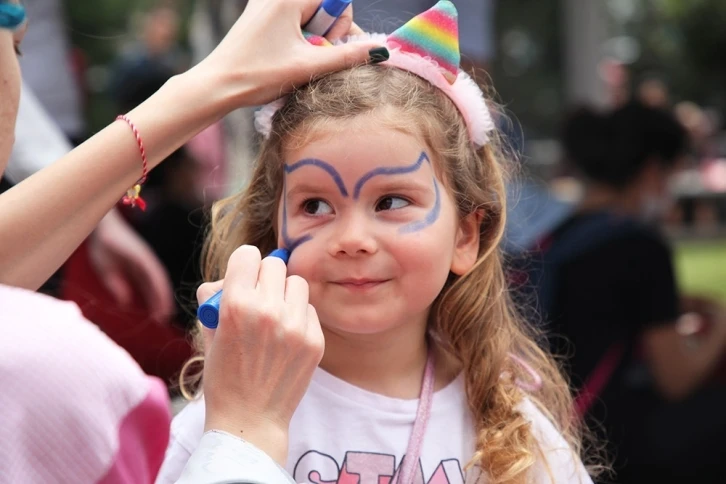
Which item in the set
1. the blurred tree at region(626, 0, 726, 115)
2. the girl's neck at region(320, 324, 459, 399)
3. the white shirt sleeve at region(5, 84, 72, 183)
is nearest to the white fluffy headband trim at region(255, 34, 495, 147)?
the girl's neck at region(320, 324, 459, 399)

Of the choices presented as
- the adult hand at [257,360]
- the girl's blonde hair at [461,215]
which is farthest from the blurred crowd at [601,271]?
the adult hand at [257,360]

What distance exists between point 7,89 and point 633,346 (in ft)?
8.32

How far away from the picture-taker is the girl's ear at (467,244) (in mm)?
1690

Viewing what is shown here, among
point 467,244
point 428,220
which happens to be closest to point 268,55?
point 428,220

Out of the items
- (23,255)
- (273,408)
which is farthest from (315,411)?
(23,255)

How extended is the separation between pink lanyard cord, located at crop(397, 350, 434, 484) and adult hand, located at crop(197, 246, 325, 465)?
37 cm

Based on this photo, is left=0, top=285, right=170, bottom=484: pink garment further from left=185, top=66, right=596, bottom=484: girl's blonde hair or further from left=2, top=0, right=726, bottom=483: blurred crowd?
left=2, top=0, right=726, bottom=483: blurred crowd

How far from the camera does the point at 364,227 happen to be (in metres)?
1.50

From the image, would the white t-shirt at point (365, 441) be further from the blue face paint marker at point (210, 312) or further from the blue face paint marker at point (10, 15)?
the blue face paint marker at point (10, 15)

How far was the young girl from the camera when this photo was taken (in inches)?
59.7

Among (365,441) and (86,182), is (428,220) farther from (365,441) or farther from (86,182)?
(86,182)

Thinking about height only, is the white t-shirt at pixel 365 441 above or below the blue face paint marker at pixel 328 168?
below

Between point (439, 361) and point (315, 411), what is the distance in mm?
269

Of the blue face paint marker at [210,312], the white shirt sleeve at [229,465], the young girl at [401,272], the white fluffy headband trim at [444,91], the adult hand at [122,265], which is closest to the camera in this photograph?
the white shirt sleeve at [229,465]
